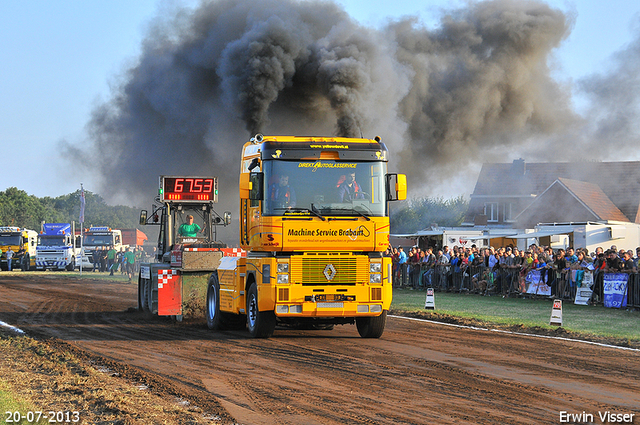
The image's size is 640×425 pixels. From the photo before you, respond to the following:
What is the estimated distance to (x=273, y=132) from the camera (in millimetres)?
27719

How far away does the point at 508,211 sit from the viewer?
147ft

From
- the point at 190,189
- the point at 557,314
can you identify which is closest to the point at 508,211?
the point at 190,189

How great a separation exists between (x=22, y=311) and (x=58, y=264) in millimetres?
29382

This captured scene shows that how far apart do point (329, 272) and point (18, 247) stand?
39660mm

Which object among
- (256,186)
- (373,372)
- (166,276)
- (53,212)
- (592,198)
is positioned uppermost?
(53,212)

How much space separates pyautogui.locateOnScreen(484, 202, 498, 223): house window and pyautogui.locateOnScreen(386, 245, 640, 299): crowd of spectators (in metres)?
21.0

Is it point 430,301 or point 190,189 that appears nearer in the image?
point 190,189

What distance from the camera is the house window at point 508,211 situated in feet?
145

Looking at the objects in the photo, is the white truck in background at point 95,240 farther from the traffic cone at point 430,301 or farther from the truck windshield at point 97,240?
the traffic cone at point 430,301

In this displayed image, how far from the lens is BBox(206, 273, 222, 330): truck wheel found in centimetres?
1255

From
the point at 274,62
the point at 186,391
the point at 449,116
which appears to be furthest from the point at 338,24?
the point at 186,391

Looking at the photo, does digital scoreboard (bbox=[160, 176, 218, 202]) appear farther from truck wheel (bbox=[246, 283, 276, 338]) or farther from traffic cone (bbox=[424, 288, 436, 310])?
traffic cone (bbox=[424, 288, 436, 310])

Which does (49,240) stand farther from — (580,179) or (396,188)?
(396,188)

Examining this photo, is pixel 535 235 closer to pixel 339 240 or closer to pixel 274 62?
pixel 274 62
